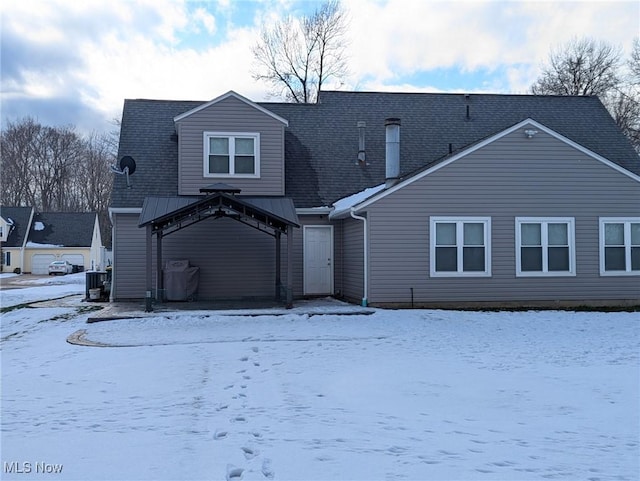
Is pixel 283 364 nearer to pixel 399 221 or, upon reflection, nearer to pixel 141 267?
pixel 399 221

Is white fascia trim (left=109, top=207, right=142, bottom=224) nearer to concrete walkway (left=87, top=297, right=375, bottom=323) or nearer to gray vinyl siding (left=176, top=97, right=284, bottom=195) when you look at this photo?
gray vinyl siding (left=176, top=97, right=284, bottom=195)

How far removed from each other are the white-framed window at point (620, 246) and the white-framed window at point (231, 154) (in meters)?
9.32

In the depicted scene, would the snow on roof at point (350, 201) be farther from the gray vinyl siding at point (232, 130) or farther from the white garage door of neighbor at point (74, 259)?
the white garage door of neighbor at point (74, 259)

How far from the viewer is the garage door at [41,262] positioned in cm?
4744

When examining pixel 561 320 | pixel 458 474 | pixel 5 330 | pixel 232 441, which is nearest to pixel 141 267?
pixel 5 330

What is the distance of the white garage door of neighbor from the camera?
47.8 meters

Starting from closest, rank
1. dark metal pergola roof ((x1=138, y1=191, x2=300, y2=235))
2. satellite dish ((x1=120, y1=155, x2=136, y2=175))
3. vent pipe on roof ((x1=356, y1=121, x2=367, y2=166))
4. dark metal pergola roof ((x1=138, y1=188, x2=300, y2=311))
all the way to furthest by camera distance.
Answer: dark metal pergola roof ((x1=138, y1=188, x2=300, y2=311)), dark metal pergola roof ((x1=138, y1=191, x2=300, y2=235)), satellite dish ((x1=120, y1=155, x2=136, y2=175)), vent pipe on roof ((x1=356, y1=121, x2=367, y2=166))

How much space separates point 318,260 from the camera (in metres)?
17.4

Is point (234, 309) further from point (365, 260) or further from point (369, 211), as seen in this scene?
point (369, 211)

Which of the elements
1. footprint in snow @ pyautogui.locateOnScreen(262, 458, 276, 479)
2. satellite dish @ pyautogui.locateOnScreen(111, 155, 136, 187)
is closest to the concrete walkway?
satellite dish @ pyautogui.locateOnScreen(111, 155, 136, 187)

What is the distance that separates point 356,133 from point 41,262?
36460mm

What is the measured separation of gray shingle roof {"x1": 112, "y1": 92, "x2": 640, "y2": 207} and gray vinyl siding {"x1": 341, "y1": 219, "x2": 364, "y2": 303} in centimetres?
138

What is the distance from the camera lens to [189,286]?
16.0m

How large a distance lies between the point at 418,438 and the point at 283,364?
3501 mm
